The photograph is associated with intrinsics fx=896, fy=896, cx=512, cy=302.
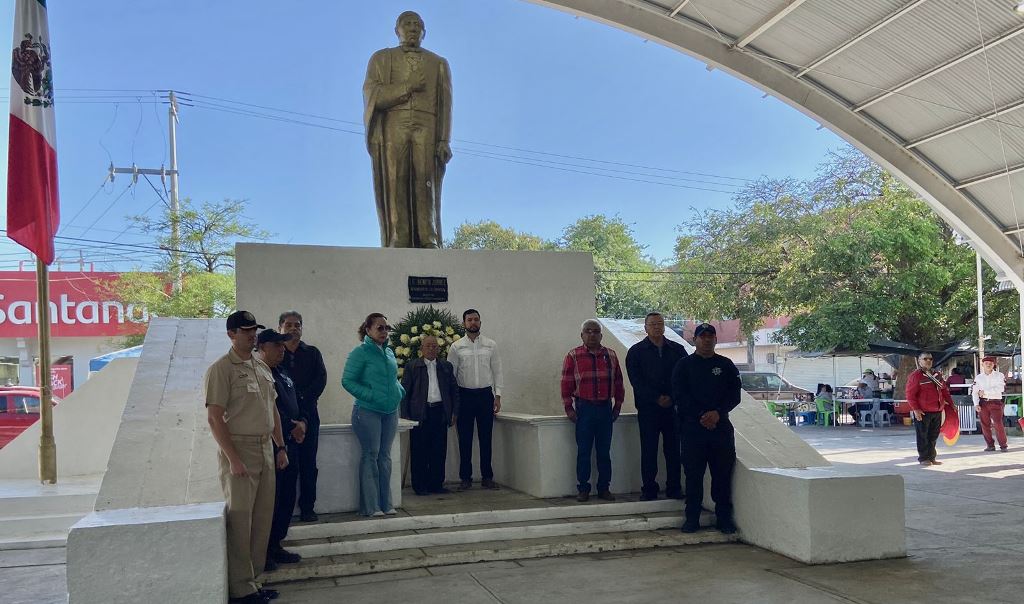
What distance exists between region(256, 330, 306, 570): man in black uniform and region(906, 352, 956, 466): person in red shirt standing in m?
9.36

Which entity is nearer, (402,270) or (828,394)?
(402,270)

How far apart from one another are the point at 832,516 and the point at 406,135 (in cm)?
591

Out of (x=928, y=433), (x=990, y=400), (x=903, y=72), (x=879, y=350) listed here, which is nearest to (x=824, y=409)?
(x=879, y=350)

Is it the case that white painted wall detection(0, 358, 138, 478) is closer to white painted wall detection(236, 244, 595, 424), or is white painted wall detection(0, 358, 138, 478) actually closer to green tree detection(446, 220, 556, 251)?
white painted wall detection(236, 244, 595, 424)

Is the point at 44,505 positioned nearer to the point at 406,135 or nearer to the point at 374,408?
the point at 374,408

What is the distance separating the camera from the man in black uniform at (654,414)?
7359 millimetres

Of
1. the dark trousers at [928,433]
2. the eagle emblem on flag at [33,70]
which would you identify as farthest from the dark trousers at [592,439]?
the dark trousers at [928,433]

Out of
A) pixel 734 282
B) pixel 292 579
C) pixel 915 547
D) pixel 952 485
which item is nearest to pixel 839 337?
pixel 734 282

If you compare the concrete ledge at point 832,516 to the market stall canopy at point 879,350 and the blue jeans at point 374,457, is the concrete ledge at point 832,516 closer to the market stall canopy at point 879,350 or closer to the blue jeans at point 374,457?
the blue jeans at point 374,457

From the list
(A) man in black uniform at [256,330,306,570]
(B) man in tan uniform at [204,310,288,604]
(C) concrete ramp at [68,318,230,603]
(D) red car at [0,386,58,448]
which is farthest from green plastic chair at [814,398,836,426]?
(B) man in tan uniform at [204,310,288,604]

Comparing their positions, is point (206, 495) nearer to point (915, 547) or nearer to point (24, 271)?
point (915, 547)

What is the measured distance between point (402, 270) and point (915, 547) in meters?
5.28

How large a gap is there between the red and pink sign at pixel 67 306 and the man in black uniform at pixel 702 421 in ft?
88.8

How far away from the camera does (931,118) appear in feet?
51.8
